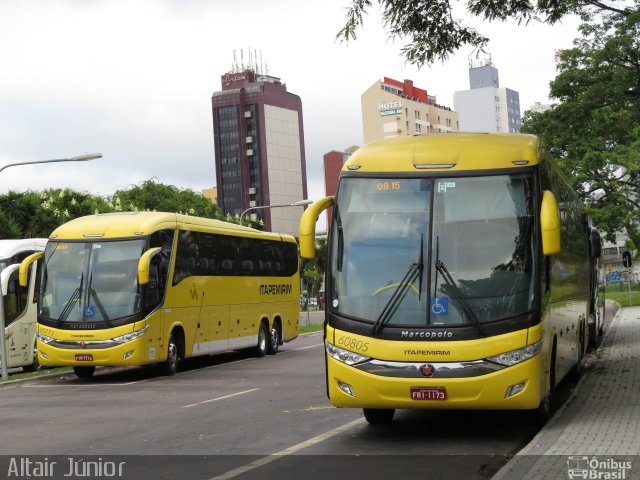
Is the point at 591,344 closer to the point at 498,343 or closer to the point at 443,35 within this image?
the point at 443,35

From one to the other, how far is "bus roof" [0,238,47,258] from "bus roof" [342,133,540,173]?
17.7m

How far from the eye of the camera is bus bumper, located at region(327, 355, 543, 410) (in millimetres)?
11094

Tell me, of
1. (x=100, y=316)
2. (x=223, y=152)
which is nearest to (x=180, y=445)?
(x=100, y=316)

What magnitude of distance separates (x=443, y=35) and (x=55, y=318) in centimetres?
1197

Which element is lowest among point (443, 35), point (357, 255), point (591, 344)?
point (591, 344)

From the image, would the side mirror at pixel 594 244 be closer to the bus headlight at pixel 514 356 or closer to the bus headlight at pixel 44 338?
the bus headlight at pixel 44 338

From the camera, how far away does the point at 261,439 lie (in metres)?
12.1

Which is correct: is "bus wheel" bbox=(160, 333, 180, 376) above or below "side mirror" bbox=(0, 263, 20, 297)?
below

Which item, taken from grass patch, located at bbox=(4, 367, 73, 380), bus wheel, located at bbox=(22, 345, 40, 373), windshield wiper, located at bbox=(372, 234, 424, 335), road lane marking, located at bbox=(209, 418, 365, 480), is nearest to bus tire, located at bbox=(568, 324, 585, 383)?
road lane marking, located at bbox=(209, 418, 365, 480)

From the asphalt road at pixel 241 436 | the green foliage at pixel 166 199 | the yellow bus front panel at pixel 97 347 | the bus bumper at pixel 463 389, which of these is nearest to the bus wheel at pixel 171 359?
the yellow bus front panel at pixel 97 347

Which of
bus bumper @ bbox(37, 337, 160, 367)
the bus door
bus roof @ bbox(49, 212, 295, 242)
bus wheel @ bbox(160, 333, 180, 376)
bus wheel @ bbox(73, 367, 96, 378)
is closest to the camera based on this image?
bus bumper @ bbox(37, 337, 160, 367)

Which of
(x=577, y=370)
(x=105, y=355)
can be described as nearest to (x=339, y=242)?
(x=577, y=370)

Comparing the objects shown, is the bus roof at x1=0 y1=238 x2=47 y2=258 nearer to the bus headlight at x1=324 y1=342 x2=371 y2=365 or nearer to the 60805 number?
the bus headlight at x1=324 y1=342 x2=371 y2=365

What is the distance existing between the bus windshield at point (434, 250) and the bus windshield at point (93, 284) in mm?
11759
